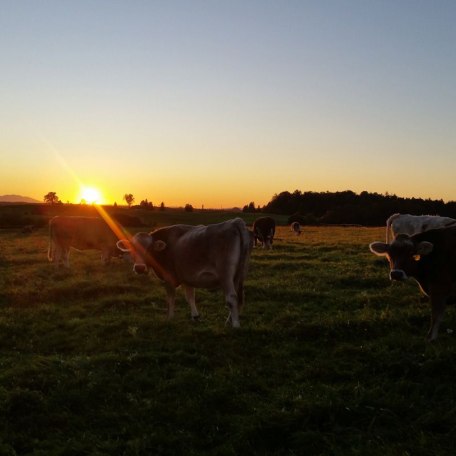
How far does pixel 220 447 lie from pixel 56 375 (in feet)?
11.5

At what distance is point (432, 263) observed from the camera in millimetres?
10000

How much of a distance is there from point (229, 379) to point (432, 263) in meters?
4.96

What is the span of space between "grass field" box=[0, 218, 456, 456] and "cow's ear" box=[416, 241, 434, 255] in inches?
66.8

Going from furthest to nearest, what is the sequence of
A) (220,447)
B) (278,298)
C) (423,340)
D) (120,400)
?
(278,298), (423,340), (120,400), (220,447)

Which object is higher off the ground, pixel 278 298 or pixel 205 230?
pixel 205 230

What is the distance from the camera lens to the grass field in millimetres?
6242

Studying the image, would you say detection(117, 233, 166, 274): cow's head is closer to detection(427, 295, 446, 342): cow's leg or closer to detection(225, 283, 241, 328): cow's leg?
detection(225, 283, 241, 328): cow's leg

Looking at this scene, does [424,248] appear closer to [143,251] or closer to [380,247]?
[380,247]

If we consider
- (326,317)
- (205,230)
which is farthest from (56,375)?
(326,317)

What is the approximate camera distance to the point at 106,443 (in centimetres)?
619

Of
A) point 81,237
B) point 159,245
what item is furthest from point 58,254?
point 159,245

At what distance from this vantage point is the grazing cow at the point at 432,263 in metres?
9.77

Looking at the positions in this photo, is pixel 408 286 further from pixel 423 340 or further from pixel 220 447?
pixel 220 447

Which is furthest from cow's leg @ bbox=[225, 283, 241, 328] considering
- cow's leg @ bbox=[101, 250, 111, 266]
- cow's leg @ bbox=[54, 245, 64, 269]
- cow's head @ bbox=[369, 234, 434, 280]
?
cow's leg @ bbox=[54, 245, 64, 269]
